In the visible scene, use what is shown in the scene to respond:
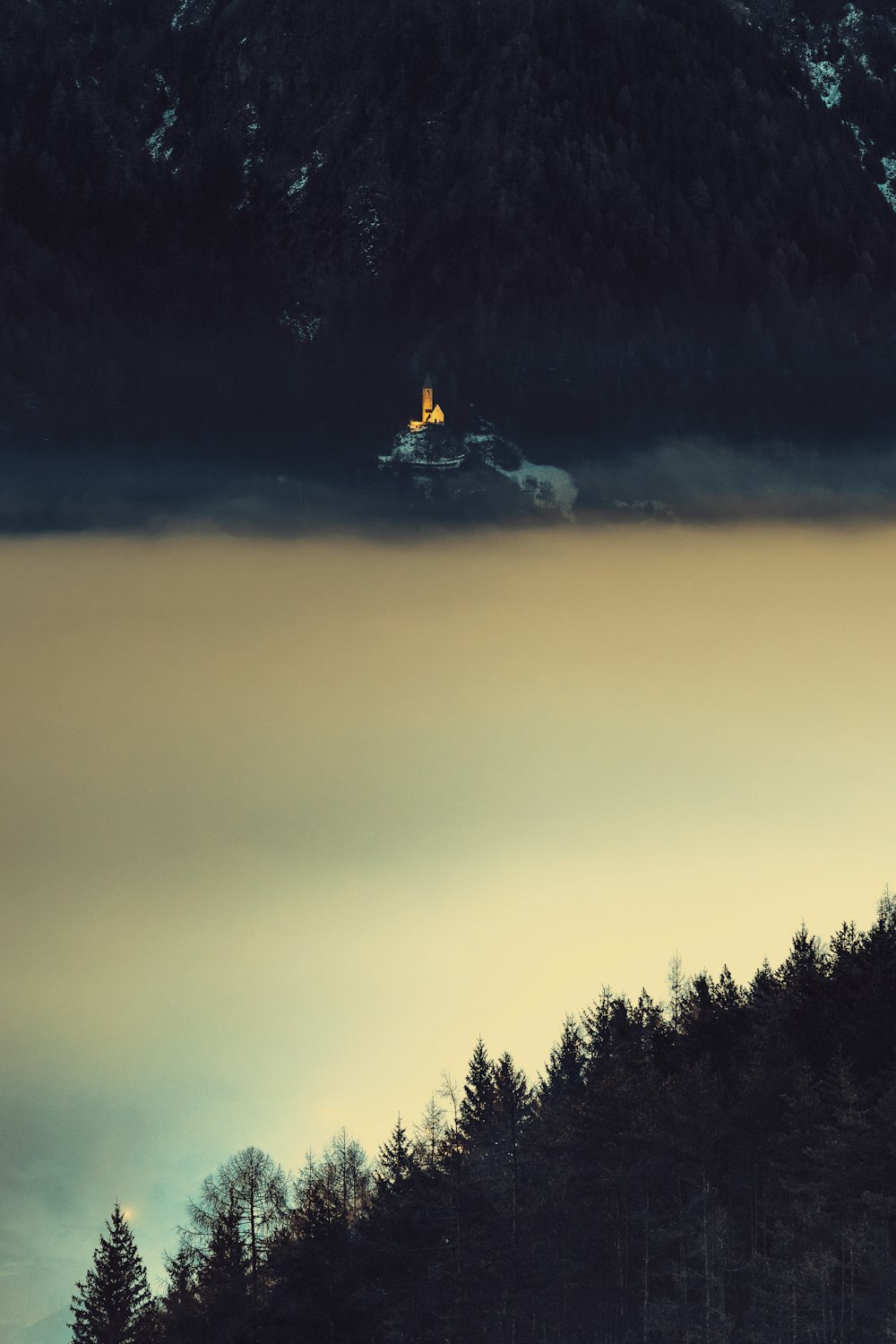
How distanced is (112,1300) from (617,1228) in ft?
91.0

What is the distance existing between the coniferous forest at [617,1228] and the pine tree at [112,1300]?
1678 millimetres

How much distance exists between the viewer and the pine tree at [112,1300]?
103375 mm

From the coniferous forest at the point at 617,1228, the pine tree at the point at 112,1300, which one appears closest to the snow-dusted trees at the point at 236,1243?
the coniferous forest at the point at 617,1228

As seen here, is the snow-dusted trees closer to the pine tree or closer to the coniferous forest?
the coniferous forest

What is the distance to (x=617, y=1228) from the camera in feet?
304

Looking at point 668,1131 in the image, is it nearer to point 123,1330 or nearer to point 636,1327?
point 636,1327

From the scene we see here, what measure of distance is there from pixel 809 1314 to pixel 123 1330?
1390 inches

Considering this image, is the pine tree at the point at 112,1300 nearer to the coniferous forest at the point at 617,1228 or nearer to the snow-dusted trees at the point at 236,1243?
the coniferous forest at the point at 617,1228

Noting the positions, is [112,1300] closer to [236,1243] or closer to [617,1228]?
[236,1243]

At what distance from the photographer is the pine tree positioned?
103375mm

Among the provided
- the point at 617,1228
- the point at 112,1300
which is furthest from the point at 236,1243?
the point at 617,1228

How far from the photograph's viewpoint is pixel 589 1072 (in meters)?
110

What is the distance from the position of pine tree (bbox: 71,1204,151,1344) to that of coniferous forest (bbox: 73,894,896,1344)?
1.68 metres

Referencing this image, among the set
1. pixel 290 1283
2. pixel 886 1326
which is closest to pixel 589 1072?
pixel 290 1283
